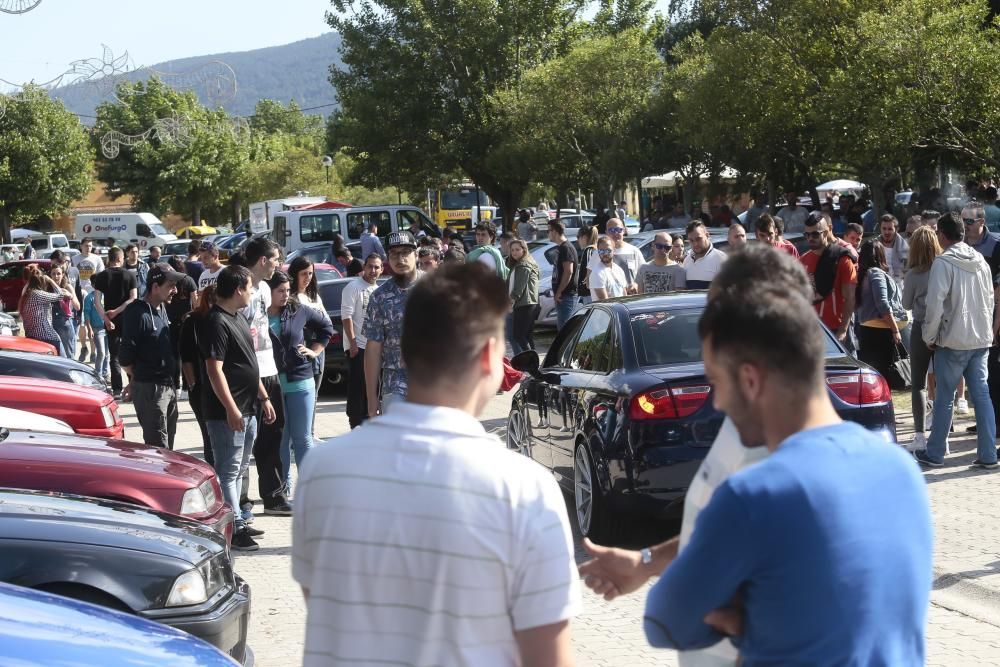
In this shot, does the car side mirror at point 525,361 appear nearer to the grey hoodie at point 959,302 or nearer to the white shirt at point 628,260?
the grey hoodie at point 959,302

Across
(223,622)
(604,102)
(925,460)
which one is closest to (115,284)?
(925,460)

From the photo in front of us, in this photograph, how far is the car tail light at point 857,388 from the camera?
23.5 feet

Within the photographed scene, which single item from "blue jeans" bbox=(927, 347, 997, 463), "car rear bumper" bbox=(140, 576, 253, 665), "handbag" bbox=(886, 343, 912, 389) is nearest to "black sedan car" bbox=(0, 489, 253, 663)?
"car rear bumper" bbox=(140, 576, 253, 665)

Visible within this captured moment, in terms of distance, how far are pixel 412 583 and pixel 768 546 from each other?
2.35 ft

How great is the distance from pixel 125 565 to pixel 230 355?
9.36 ft

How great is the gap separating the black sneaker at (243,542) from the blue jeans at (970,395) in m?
5.06

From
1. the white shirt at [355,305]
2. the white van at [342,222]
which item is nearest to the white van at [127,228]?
the white van at [342,222]

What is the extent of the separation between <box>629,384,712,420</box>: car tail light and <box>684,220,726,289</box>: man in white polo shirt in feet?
15.5

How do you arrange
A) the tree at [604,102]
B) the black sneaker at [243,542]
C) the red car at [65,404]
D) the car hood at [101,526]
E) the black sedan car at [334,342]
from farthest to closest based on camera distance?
1. the tree at [604,102]
2. the black sedan car at [334,342]
3. the red car at [65,404]
4. the black sneaker at [243,542]
5. the car hood at [101,526]

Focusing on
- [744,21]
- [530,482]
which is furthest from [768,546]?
[744,21]

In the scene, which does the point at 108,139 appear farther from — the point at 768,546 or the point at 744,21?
the point at 768,546

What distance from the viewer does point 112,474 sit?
20.9ft

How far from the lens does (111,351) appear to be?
16391mm

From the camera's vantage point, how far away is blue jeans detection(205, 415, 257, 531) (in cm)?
784
